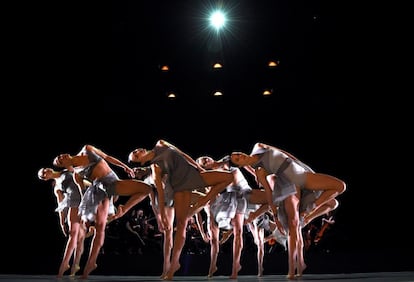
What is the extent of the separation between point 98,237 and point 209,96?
6311 mm

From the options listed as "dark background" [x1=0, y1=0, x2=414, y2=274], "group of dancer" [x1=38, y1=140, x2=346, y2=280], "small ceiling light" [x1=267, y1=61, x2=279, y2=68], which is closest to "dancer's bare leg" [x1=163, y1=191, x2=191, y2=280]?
"group of dancer" [x1=38, y1=140, x2=346, y2=280]

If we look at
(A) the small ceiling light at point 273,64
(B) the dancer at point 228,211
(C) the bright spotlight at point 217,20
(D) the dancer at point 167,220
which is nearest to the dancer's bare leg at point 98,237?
(D) the dancer at point 167,220

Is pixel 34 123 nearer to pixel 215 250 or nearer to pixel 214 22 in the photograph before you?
pixel 214 22

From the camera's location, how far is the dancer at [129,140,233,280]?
465 cm

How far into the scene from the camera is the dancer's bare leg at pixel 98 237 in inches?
185

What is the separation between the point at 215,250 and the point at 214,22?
5.16 m

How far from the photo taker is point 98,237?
4754 mm

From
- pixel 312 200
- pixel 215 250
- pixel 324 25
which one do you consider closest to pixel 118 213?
pixel 215 250

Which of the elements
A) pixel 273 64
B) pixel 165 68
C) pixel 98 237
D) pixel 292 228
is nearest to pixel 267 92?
pixel 273 64

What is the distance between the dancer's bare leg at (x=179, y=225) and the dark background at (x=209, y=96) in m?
5.02

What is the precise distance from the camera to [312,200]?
4828 millimetres

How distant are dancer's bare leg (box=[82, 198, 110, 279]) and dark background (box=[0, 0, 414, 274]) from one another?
180 inches

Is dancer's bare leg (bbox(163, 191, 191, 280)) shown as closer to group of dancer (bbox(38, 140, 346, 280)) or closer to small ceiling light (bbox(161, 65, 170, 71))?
group of dancer (bbox(38, 140, 346, 280))

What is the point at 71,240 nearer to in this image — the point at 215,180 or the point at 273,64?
the point at 215,180
